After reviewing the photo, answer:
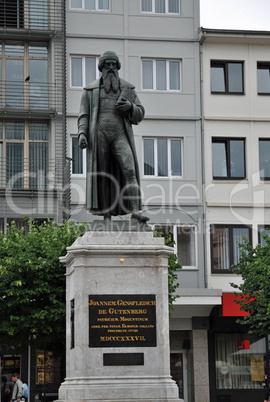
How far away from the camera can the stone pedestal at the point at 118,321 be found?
1479 cm

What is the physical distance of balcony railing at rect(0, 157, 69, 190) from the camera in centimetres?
3488

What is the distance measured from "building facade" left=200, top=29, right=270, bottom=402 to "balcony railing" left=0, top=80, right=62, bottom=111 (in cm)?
642

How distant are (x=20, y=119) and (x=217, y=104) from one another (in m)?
8.38

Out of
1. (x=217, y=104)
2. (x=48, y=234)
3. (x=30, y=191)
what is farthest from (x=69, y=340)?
(x=217, y=104)

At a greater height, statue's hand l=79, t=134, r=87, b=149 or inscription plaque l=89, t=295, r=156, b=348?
statue's hand l=79, t=134, r=87, b=149

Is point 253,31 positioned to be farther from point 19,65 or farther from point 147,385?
point 147,385

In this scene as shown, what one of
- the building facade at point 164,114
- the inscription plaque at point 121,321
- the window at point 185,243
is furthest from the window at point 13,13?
the inscription plaque at point 121,321

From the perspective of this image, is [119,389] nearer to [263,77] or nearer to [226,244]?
[226,244]

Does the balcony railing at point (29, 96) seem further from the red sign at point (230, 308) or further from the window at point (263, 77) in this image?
the red sign at point (230, 308)

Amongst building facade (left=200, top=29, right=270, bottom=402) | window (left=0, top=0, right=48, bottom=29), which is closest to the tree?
building facade (left=200, top=29, right=270, bottom=402)

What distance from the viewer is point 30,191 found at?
34312 millimetres

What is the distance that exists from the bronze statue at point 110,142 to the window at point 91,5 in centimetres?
2106

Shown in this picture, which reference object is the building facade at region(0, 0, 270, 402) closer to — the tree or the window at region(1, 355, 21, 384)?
the window at region(1, 355, 21, 384)

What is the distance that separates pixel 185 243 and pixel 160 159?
3.68 meters
